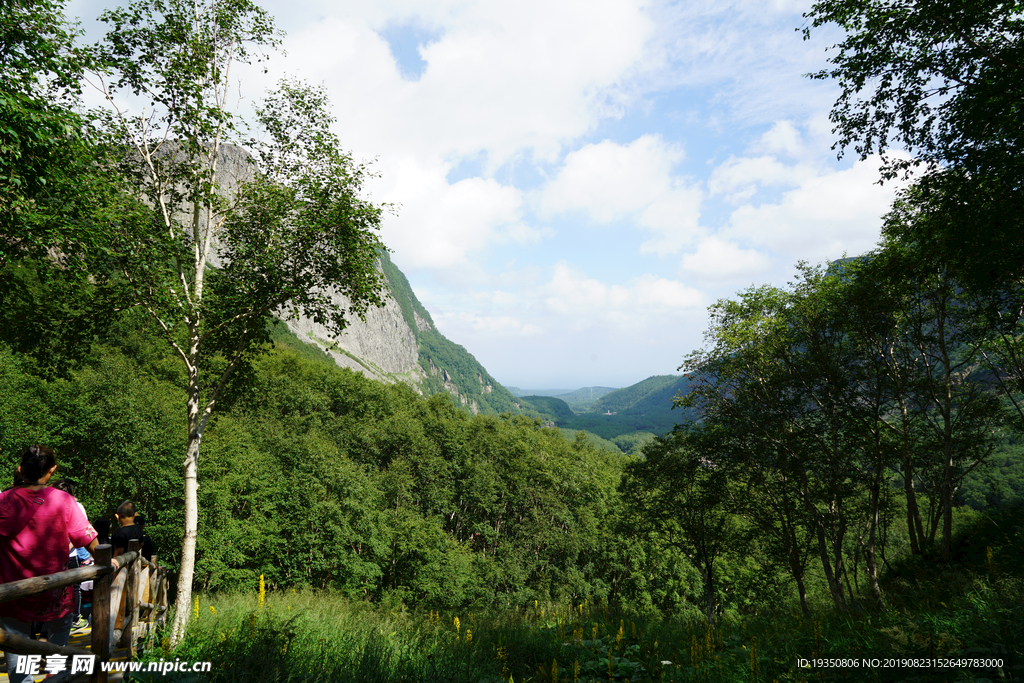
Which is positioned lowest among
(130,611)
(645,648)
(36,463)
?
(645,648)

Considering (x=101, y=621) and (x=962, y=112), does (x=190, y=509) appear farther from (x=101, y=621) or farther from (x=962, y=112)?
(x=962, y=112)

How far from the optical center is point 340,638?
6.74 m

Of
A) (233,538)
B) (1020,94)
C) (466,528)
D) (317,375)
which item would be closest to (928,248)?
(1020,94)

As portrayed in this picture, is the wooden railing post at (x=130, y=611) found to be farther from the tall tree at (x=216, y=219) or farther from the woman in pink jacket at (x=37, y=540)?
the tall tree at (x=216, y=219)

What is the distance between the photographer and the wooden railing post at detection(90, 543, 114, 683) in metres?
3.18

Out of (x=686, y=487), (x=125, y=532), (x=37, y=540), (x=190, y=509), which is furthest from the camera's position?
(x=686, y=487)

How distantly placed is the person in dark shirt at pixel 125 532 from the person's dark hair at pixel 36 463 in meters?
1.27

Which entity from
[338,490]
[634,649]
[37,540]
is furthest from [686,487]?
[338,490]

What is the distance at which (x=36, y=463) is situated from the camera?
12.2 ft

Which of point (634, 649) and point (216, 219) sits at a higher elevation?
point (216, 219)

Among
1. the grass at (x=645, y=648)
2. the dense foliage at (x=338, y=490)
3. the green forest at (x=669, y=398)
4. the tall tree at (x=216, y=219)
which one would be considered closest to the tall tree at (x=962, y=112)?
the green forest at (x=669, y=398)

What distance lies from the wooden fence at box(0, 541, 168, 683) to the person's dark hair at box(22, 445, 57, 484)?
1.02 metres

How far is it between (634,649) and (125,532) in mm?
7676

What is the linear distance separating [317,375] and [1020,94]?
71423mm
